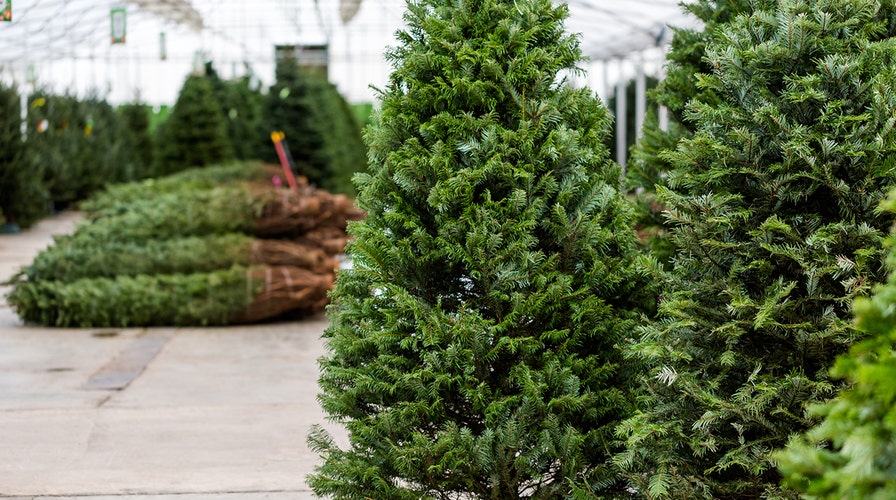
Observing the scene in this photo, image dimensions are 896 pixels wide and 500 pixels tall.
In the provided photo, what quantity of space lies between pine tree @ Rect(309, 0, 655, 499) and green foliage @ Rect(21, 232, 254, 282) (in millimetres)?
6726

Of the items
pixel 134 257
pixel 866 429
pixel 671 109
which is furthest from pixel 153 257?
pixel 866 429

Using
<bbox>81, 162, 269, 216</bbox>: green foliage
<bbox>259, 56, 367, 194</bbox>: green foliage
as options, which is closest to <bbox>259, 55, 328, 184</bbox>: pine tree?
<bbox>259, 56, 367, 194</bbox>: green foliage

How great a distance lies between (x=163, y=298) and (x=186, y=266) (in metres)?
0.45

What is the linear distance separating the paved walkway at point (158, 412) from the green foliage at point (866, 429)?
10.2 feet

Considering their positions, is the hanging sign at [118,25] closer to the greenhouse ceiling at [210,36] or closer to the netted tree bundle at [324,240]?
the greenhouse ceiling at [210,36]

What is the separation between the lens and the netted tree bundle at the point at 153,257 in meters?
9.24

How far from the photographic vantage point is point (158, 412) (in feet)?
19.4

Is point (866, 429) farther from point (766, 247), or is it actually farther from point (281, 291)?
point (281, 291)

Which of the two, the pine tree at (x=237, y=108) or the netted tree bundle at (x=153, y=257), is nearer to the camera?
the netted tree bundle at (x=153, y=257)

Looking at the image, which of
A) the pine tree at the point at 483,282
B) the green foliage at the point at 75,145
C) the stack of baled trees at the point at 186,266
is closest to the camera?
the pine tree at the point at 483,282

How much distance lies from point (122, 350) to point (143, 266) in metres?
1.43

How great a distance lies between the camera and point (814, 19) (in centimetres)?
269

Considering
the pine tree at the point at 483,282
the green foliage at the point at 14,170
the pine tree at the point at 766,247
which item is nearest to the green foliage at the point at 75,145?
the green foliage at the point at 14,170

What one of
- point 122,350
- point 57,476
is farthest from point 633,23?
point 57,476
